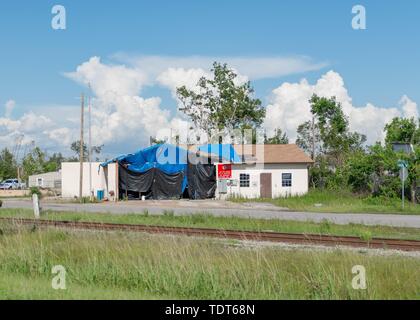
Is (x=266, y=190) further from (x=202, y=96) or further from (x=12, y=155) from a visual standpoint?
(x=12, y=155)

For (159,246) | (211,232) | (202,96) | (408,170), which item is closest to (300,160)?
(408,170)

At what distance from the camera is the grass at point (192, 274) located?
31.4ft

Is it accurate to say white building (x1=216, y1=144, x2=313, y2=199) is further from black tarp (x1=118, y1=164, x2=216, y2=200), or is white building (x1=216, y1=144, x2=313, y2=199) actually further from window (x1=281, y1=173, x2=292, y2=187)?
black tarp (x1=118, y1=164, x2=216, y2=200)

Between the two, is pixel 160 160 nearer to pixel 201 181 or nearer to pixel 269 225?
pixel 201 181

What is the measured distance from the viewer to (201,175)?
4522cm

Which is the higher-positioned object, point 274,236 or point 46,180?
point 46,180

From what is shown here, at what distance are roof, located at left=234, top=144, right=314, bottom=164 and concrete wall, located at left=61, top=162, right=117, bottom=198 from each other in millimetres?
10260

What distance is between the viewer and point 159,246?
1327 cm

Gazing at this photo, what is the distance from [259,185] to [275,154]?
3.31 metres

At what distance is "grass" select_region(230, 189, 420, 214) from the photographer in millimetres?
34175

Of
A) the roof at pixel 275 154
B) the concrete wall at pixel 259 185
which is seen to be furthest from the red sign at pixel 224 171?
the roof at pixel 275 154

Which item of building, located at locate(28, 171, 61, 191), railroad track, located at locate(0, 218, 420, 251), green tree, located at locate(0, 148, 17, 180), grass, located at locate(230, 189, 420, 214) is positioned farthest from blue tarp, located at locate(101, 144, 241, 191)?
green tree, located at locate(0, 148, 17, 180)

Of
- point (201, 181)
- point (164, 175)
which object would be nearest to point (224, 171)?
point (201, 181)

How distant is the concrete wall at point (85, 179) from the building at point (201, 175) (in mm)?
296
